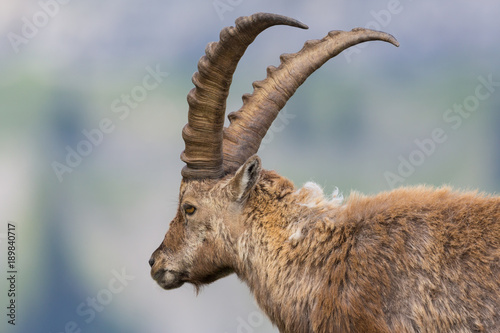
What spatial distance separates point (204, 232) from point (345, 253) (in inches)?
70.6

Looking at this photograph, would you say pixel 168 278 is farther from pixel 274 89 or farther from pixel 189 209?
pixel 274 89

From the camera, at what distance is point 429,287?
22.5ft

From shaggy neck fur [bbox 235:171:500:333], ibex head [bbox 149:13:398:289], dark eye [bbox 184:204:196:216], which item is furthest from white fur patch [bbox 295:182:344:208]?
dark eye [bbox 184:204:196:216]

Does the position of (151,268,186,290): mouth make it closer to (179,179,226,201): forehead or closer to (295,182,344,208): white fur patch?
(179,179,226,201): forehead

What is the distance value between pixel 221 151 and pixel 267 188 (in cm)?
79

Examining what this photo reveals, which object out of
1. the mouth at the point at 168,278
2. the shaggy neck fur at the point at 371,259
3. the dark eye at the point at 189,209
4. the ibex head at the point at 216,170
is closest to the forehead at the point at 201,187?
the ibex head at the point at 216,170

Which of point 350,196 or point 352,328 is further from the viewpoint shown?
point 350,196

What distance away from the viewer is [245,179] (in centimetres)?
786

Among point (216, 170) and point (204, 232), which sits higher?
point (216, 170)

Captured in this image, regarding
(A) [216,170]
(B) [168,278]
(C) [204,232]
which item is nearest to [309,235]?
(C) [204,232]

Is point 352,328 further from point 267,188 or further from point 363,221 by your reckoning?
point 267,188

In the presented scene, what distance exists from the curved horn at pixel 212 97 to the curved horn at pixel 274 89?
0.43 m

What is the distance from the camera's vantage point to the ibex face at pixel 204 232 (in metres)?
8.01

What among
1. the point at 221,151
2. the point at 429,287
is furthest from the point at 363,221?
the point at 221,151
